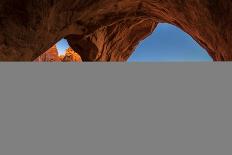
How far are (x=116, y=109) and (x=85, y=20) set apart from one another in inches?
287

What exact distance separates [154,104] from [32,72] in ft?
1.44

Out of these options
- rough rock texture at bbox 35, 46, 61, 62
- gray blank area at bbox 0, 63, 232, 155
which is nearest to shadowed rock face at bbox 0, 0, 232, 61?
gray blank area at bbox 0, 63, 232, 155

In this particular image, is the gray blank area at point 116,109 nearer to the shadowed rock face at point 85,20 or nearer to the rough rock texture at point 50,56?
the shadowed rock face at point 85,20

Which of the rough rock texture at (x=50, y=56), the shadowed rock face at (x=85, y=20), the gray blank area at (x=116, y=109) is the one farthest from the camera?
the rough rock texture at (x=50, y=56)

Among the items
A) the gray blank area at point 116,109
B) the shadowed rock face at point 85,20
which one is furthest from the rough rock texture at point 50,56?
the gray blank area at point 116,109

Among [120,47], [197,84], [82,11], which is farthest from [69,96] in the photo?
[120,47]

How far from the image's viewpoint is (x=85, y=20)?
807 centimetres

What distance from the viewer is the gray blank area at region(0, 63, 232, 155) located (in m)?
0.97

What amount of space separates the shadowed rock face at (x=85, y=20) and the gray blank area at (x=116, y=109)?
4616 millimetres

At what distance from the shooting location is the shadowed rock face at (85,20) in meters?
5.71

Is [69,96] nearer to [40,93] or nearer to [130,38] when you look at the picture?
[40,93]

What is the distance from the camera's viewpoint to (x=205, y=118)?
0.98 m

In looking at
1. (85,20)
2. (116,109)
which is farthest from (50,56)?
(116,109)

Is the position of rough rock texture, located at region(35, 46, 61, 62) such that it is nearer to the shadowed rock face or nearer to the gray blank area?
A: the shadowed rock face
